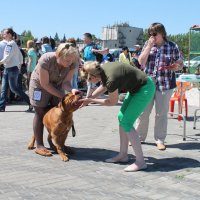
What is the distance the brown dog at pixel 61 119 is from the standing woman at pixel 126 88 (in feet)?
0.58

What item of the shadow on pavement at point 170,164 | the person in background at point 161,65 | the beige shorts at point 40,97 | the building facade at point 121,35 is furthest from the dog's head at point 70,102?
the building facade at point 121,35

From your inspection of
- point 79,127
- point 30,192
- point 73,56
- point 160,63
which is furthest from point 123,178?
point 79,127

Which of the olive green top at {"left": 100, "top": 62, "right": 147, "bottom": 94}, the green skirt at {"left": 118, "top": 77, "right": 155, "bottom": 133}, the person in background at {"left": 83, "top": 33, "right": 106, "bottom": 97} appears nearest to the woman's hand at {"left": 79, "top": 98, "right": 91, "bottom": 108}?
the olive green top at {"left": 100, "top": 62, "right": 147, "bottom": 94}

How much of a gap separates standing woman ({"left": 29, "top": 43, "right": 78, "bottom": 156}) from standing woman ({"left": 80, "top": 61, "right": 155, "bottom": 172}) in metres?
0.57

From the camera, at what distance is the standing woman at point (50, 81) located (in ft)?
18.3

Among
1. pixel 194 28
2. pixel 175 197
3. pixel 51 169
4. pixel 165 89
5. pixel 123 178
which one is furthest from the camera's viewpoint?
pixel 194 28

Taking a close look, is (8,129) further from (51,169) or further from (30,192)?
(30,192)

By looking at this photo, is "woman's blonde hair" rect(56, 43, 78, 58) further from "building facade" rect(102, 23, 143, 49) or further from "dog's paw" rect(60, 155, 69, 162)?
"building facade" rect(102, 23, 143, 49)

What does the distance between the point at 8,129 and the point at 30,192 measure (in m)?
3.69

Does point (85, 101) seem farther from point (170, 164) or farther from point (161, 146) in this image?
point (161, 146)

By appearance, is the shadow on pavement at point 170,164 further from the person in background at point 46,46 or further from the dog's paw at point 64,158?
the person in background at point 46,46

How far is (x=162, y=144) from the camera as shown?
657cm

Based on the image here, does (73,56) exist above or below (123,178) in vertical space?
above

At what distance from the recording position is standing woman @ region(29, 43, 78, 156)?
5590mm
